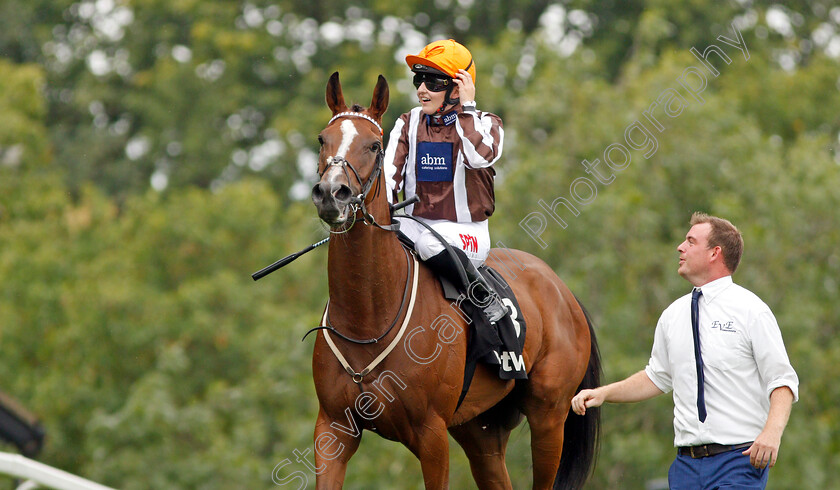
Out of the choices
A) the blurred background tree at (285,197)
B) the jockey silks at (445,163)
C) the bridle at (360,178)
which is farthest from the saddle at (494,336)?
the blurred background tree at (285,197)

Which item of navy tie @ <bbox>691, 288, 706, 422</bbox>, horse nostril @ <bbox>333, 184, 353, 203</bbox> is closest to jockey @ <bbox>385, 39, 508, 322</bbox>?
horse nostril @ <bbox>333, 184, 353, 203</bbox>

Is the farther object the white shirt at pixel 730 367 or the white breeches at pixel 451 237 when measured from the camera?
the white breeches at pixel 451 237

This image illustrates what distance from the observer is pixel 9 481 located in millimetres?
16406

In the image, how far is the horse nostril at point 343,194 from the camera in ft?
15.3

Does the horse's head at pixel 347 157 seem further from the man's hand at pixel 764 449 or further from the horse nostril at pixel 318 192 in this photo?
the man's hand at pixel 764 449

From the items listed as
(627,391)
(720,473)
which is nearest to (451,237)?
(627,391)

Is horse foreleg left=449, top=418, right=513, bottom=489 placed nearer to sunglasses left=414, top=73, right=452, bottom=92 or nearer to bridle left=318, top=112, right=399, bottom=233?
bridle left=318, top=112, right=399, bottom=233

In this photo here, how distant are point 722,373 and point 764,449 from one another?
1.43ft

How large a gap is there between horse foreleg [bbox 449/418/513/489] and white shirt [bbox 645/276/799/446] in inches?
83.5

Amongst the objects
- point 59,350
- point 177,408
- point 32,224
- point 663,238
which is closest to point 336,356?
point 663,238

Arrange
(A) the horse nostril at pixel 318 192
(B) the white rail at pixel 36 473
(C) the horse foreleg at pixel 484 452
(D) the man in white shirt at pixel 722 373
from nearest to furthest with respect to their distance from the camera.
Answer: (B) the white rail at pixel 36 473 → (D) the man in white shirt at pixel 722 373 → (A) the horse nostril at pixel 318 192 → (C) the horse foreleg at pixel 484 452

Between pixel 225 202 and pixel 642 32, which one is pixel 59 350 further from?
pixel 642 32

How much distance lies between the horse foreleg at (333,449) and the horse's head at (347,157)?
42.6 inches

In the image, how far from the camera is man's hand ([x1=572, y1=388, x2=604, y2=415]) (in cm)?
496
